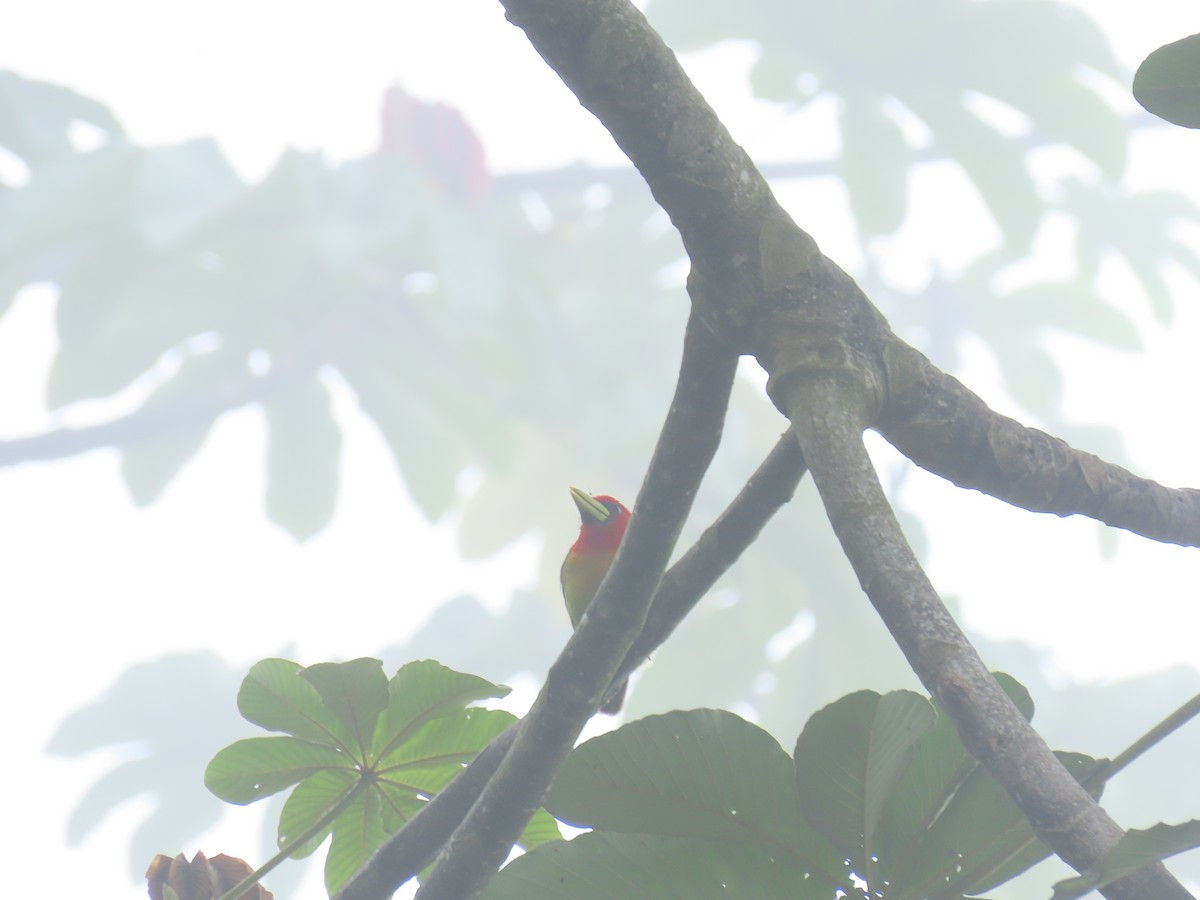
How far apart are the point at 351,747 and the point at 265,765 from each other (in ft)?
0.29

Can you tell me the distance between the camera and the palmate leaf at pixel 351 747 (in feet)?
3.17

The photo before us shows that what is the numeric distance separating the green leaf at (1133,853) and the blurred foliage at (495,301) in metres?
6.26

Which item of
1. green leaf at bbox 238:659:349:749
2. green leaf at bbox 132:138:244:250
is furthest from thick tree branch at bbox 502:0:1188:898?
green leaf at bbox 132:138:244:250

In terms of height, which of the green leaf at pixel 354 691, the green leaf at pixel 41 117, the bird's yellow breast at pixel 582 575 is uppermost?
the green leaf at pixel 41 117

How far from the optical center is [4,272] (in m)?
9.94

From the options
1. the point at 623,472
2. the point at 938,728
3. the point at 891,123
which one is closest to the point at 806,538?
the point at 623,472

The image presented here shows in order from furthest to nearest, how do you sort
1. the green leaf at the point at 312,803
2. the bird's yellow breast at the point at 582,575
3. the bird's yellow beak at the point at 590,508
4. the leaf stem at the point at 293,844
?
the bird's yellow beak at the point at 590,508 → the bird's yellow breast at the point at 582,575 → the green leaf at the point at 312,803 → the leaf stem at the point at 293,844

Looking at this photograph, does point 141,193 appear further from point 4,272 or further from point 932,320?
point 932,320

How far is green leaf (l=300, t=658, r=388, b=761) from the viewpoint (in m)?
0.93

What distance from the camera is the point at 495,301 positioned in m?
9.15

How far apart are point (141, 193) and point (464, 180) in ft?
11.5

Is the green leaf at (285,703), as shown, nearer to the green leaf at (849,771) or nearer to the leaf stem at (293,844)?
the leaf stem at (293,844)

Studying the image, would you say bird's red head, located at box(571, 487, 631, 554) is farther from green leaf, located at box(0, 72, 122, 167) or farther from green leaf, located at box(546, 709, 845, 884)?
green leaf, located at box(0, 72, 122, 167)

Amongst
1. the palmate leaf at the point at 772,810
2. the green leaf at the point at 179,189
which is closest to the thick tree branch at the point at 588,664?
the palmate leaf at the point at 772,810
